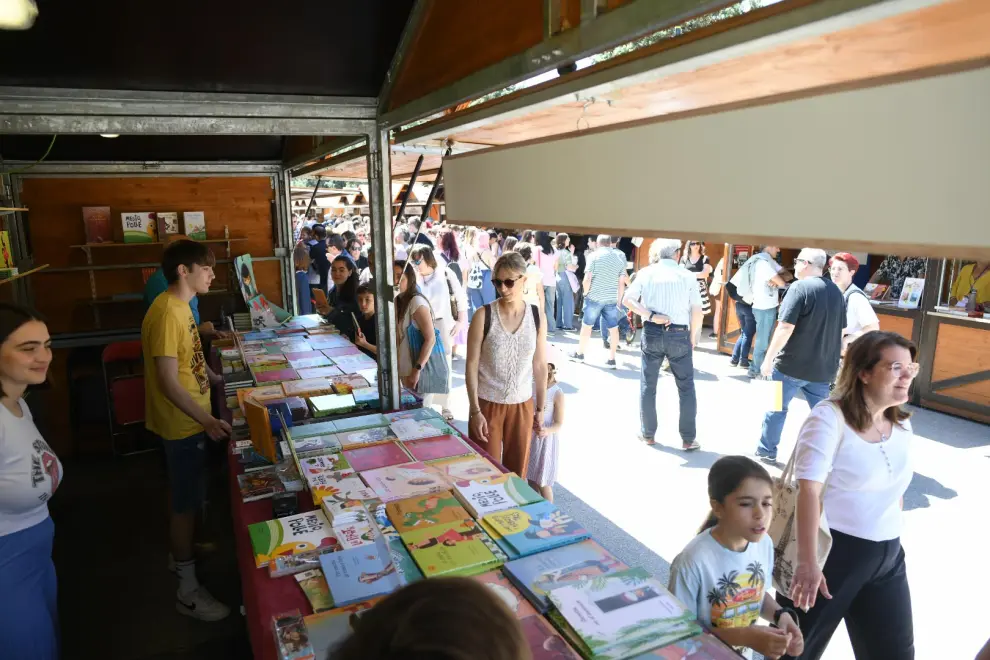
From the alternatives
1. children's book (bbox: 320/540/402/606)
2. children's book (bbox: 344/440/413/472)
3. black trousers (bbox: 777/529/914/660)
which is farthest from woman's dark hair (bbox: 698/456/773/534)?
children's book (bbox: 344/440/413/472)

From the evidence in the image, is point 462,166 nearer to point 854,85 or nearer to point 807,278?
point 854,85

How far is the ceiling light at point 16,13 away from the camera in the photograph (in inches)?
64.4

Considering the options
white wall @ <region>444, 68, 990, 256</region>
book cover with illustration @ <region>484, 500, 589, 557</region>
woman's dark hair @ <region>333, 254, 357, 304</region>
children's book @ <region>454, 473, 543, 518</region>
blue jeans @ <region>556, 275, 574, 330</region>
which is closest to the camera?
white wall @ <region>444, 68, 990, 256</region>

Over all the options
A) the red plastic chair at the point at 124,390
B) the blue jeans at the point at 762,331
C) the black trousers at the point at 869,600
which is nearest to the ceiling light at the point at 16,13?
the black trousers at the point at 869,600

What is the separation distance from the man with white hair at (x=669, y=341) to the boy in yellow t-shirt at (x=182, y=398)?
342cm

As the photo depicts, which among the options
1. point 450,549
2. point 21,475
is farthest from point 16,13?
point 450,549

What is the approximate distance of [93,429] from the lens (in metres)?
5.11

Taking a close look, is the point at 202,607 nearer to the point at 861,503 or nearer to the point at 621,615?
the point at 621,615

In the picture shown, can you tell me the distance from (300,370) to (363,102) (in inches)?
64.9

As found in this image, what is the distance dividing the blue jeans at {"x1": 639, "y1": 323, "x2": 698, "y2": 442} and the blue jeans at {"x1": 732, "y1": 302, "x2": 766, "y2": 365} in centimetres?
302

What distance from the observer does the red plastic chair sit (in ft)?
15.3

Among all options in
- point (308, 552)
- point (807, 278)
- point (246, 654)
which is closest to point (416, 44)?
point (308, 552)

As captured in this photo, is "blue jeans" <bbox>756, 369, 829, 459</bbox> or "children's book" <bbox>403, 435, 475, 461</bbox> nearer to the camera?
"children's book" <bbox>403, 435, 475, 461</bbox>

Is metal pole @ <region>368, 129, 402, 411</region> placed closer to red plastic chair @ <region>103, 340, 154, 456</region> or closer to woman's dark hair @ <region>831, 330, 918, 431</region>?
woman's dark hair @ <region>831, 330, 918, 431</region>
